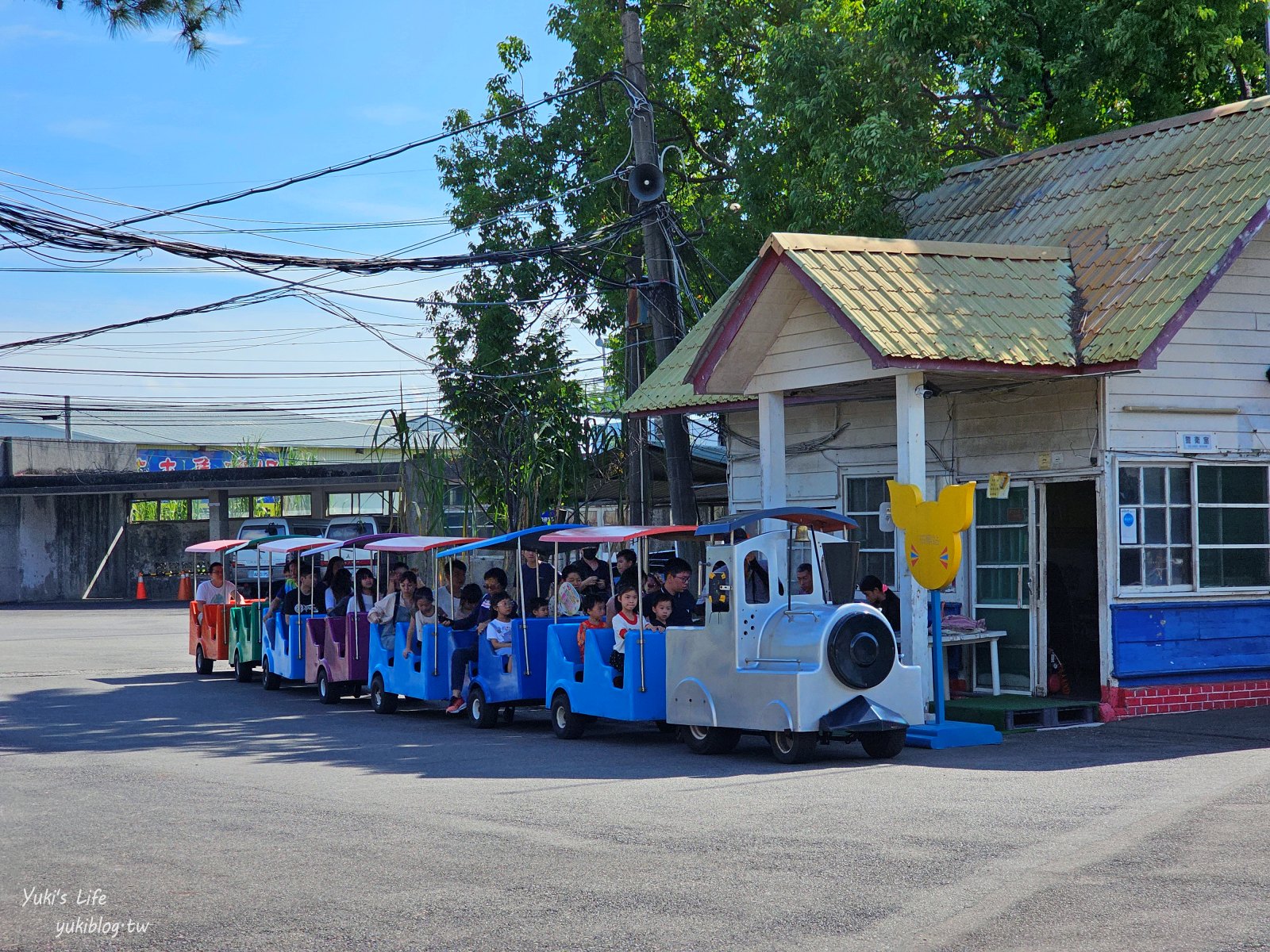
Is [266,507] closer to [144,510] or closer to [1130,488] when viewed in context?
[144,510]

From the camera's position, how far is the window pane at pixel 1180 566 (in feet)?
49.3

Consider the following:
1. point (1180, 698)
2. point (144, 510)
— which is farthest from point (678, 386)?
point (144, 510)

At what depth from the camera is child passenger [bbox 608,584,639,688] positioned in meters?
13.6

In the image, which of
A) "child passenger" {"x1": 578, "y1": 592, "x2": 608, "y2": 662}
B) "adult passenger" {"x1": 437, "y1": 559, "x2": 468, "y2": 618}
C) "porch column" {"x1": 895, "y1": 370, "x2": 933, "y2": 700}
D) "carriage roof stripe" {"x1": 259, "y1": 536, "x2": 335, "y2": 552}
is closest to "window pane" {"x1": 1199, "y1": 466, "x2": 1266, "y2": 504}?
"porch column" {"x1": 895, "y1": 370, "x2": 933, "y2": 700}

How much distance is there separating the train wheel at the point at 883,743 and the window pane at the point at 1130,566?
3800 mm

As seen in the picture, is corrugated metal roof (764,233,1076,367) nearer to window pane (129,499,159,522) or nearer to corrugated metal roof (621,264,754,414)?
corrugated metal roof (621,264,754,414)

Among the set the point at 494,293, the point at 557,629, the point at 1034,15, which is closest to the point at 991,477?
the point at 557,629

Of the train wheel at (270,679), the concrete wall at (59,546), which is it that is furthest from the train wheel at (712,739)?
the concrete wall at (59,546)

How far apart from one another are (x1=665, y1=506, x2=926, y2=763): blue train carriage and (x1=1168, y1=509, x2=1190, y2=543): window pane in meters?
3.96

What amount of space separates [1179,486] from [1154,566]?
91 cm

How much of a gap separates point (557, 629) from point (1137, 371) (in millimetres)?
6333

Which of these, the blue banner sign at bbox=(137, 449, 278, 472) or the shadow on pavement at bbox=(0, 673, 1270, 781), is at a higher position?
the blue banner sign at bbox=(137, 449, 278, 472)

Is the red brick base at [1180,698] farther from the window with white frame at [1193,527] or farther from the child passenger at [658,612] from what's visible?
the child passenger at [658,612]

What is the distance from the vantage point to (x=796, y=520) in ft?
43.3
